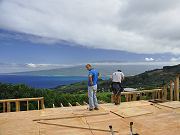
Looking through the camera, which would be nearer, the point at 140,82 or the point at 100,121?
the point at 100,121

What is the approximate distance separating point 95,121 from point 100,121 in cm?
17

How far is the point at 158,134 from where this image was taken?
6809mm

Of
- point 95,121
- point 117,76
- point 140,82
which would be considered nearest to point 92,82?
point 117,76

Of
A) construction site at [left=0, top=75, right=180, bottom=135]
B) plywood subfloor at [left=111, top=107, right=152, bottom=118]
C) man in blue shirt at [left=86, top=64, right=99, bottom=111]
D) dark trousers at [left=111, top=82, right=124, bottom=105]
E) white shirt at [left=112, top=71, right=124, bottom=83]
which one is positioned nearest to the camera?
construction site at [left=0, top=75, right=180, bottom=135]

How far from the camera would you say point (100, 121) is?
8.17 m

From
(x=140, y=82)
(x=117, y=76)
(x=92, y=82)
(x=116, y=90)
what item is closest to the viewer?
(x=92, y=82)

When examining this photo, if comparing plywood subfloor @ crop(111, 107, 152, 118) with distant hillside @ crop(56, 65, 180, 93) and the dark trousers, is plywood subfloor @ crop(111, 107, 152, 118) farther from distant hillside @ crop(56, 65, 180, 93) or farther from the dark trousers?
distant hillside @ crop(56, 65, 180, 93)

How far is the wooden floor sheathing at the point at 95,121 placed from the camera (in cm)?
710

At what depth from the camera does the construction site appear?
279 inches

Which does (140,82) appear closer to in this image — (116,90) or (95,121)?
(116,90)

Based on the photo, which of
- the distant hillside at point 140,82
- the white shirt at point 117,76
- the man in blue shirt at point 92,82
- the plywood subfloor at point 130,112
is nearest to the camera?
the plywood subfloor at point 130,112

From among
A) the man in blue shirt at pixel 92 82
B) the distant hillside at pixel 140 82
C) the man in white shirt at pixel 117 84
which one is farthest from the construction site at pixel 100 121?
the distant hillside at pixel 140 82

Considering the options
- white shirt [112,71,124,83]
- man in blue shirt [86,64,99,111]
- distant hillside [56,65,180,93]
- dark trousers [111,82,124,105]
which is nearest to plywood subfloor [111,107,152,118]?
man in blue shirt [86,64,99,111]

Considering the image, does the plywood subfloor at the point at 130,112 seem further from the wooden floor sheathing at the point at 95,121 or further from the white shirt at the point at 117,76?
the white shirt at the point at 117,76
